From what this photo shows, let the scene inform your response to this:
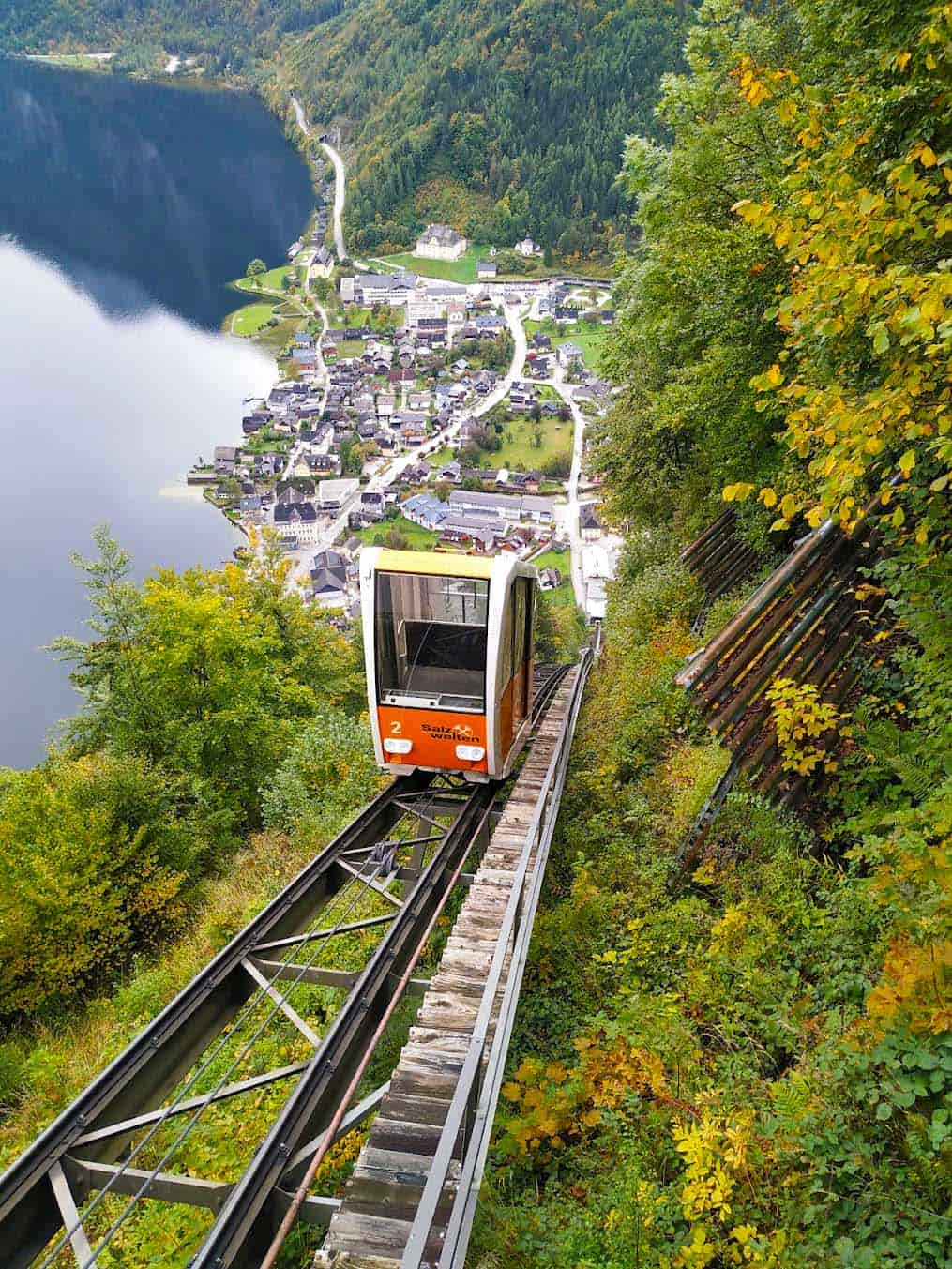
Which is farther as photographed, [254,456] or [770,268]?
[254,456]

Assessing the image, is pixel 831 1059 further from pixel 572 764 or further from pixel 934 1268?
pixel 572 764

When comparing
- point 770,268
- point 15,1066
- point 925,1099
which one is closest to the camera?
point 925,1099

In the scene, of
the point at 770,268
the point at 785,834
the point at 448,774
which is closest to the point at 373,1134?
the point at 785,834

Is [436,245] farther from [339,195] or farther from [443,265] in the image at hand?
[339,195]

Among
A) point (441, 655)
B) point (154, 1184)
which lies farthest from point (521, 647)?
point (154, 1184)

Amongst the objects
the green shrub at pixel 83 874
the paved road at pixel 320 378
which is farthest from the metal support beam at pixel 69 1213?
the paved road at pixel 320 378

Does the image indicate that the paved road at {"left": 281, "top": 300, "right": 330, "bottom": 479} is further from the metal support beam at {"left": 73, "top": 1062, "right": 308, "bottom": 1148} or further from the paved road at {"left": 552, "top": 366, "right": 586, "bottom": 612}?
the metal support beam at {"left": 73, "top": 1062, "right": 308, "bottom": 1148}

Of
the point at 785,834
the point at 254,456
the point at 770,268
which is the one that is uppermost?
the point at 770,268
